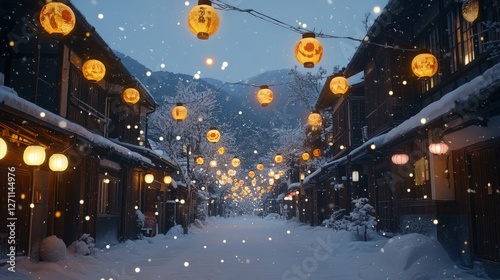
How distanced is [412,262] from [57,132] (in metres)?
9.63

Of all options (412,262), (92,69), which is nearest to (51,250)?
(92,69)

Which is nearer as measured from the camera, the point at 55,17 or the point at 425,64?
the point at 55,17

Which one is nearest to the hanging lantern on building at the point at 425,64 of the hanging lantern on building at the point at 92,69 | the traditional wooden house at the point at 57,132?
the traditional wooden house at the point at 57,132

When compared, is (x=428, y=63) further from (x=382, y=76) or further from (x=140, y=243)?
(x=140, y=243)

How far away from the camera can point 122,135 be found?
79.2 feet

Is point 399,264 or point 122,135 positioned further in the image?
point 122,135

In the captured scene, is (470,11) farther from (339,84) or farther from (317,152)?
(317,152)

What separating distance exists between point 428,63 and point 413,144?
4.36 meters

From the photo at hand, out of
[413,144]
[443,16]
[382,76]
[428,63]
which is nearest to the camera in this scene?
[428,63]

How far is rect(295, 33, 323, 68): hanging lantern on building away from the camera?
12.3m

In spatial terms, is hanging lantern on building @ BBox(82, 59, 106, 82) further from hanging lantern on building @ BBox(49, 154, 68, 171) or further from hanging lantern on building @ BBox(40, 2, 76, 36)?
hanging lantern on building @ BBox(40, 2, 76, 36)

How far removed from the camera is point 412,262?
11.1m

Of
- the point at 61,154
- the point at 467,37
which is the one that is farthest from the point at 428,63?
the point at 61,154

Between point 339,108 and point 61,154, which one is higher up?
point 339,108
